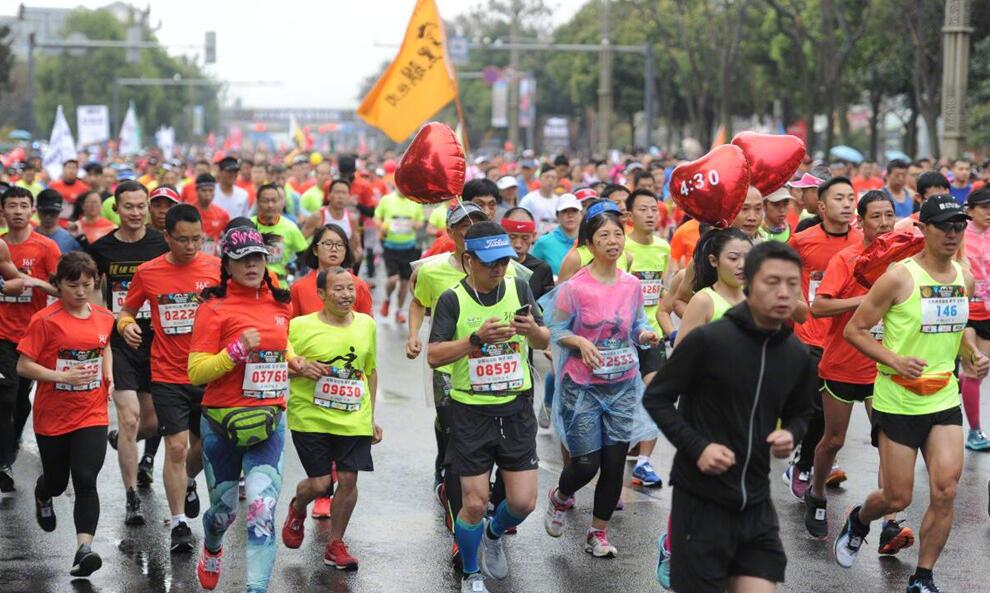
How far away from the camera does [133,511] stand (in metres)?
8.92

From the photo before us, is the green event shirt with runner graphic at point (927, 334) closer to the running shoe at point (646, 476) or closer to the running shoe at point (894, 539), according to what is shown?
the running shoe at point (894, 539)

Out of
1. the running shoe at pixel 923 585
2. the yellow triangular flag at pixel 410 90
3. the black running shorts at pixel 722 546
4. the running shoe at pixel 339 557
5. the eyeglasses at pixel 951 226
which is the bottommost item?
the running shoe at pixel 339 557

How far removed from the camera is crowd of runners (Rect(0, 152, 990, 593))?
5430 mm

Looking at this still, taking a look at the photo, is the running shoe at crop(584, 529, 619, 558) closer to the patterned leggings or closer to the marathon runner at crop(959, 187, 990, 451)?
the patterned leggings

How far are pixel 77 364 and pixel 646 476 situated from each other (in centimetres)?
370

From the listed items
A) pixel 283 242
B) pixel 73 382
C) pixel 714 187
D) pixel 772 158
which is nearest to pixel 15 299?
pixel 73 382

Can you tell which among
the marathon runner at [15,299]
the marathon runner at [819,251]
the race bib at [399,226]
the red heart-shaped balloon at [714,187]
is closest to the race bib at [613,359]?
the red heart-shaped balloon at [714,187]

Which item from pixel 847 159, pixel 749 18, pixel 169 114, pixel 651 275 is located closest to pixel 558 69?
pixel 749 18

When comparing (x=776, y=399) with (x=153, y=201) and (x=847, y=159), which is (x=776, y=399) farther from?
(x=847, y=159)

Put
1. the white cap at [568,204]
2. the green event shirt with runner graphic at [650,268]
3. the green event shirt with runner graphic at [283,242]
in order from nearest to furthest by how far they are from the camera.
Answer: the green event shirt with runner graphic at [650,268], the white cap at [568,204], the green event shirt with runner graphic at [283,242]

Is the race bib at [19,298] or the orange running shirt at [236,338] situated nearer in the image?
the orange running shirt at [236,338]

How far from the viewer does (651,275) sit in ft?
33.0

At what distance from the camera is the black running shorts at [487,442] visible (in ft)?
23.4

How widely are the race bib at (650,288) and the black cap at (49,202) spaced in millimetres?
3925
